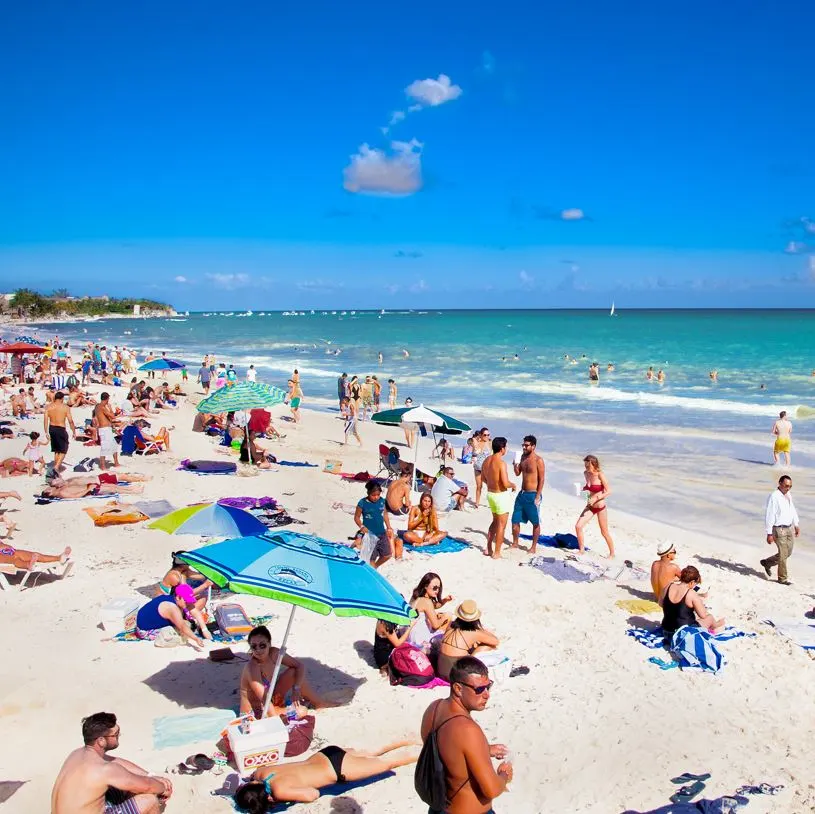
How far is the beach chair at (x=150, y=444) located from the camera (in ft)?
49.1

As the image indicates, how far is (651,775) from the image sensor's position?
198 inches

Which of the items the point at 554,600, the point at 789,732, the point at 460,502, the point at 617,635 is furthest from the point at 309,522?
the point at 789,732

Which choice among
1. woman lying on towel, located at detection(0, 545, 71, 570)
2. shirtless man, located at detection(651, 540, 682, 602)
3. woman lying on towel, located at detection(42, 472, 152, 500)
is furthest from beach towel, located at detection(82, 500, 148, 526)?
shirtless man, located at detection(651, 540, 682, 602)

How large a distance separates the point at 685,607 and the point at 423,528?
3.83 m

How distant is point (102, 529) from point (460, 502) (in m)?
5.41

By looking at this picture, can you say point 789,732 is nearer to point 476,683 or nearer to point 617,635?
point 617,635

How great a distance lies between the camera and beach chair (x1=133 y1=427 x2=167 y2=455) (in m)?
15.0

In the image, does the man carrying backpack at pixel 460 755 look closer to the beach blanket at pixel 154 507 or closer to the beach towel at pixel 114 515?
the beach towel at pixel 114 515

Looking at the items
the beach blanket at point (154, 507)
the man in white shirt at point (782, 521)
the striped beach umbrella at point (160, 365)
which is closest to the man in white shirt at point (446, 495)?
the beach blanket at point (154, 507)

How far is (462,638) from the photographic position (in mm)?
6160

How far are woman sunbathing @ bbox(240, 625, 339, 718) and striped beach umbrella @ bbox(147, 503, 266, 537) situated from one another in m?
1.23

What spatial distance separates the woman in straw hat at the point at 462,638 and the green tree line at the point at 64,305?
113 metres

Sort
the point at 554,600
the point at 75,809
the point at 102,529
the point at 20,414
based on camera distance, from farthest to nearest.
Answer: the point at 20,414, the point at 102,529, the point at 554,600, the point at 75,809

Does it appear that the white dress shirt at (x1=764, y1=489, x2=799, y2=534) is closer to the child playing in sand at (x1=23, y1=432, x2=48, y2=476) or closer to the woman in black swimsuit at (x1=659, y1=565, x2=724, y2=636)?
the woman in black swimsuit at (x1=659, y1=565, x2=724, y2=636)
